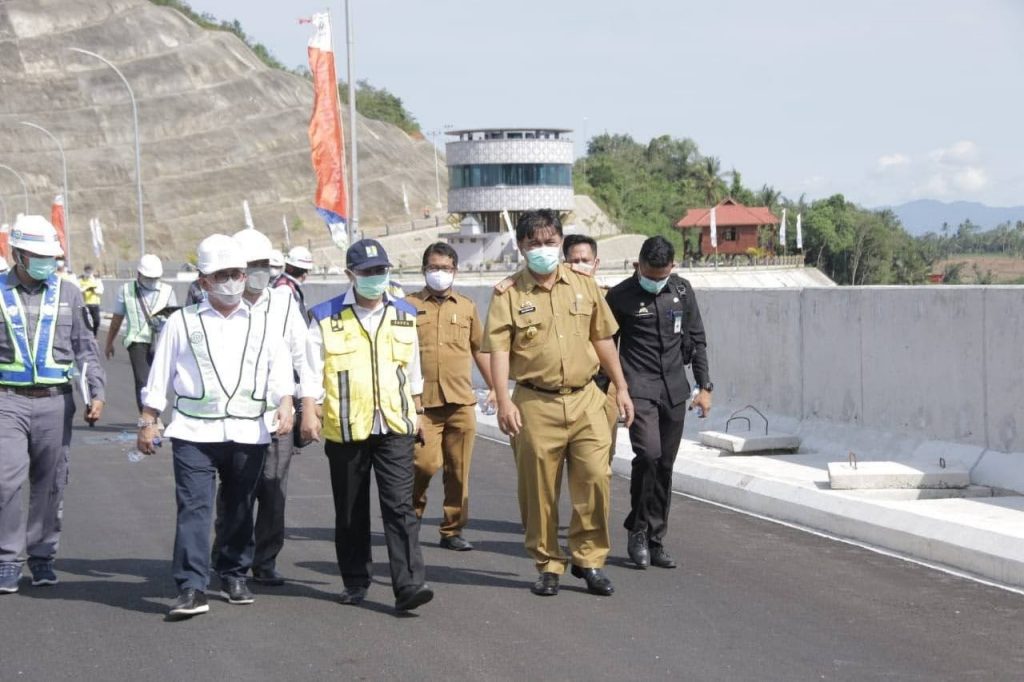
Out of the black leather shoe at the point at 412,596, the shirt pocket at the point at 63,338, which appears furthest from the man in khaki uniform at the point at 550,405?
the shirt pocket at the point at 63,338

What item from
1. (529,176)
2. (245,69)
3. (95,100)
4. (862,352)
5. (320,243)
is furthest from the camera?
(245,69)

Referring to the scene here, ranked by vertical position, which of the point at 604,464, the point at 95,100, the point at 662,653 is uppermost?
the point at 95,100

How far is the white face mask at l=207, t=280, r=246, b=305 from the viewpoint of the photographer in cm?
761

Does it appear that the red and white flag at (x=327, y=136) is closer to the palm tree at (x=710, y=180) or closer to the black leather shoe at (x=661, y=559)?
the black leather shoe at (x=661, y=559)

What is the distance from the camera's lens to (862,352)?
1303 cm

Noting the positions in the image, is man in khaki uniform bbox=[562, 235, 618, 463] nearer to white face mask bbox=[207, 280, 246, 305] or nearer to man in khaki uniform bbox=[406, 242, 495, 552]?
man in khaki uniform bbox=[406, 242, 495, 552]

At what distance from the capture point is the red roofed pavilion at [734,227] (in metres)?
124

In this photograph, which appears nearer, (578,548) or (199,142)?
(578,548)

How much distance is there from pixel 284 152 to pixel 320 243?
17.8 m

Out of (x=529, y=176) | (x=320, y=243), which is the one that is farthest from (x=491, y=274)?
(x=320, y=243)

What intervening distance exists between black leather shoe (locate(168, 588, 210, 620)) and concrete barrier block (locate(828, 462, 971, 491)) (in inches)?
215

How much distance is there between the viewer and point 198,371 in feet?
25.1

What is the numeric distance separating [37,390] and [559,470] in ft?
10.0

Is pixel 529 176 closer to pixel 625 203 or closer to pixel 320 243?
pixel 320 243
